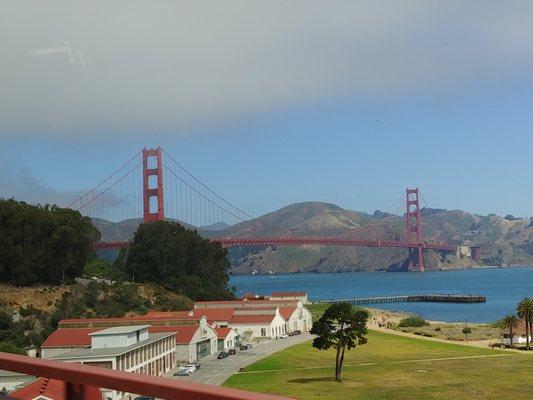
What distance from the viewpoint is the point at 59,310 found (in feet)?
119

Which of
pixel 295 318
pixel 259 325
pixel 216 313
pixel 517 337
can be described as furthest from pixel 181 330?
pixel 517 337

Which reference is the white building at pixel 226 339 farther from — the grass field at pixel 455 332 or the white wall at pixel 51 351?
the grass field at pixel 455 332

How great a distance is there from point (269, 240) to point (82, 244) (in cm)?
3269

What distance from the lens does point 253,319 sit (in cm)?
4181

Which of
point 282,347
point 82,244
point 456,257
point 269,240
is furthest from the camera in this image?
point 456,257

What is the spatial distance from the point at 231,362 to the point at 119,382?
95.1 ft

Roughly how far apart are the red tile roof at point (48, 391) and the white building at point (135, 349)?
16.3 m

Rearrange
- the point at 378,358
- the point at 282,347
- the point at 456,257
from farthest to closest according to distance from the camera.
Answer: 1. the point at 456,257
2. the point at 282,347
3. the point at 378,358

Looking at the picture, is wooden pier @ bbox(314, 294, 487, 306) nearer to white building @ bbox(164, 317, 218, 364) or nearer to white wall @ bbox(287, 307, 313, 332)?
white wall @ bbox(287, 307, 313, 332)

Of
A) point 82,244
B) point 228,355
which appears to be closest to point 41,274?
point 82,244

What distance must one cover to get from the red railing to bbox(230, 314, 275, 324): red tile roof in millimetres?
39559

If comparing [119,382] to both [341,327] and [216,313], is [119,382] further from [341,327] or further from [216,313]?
[216,313]

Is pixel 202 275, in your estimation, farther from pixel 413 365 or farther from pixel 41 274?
pixel 413 365

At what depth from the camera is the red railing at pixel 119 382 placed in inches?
64.3
